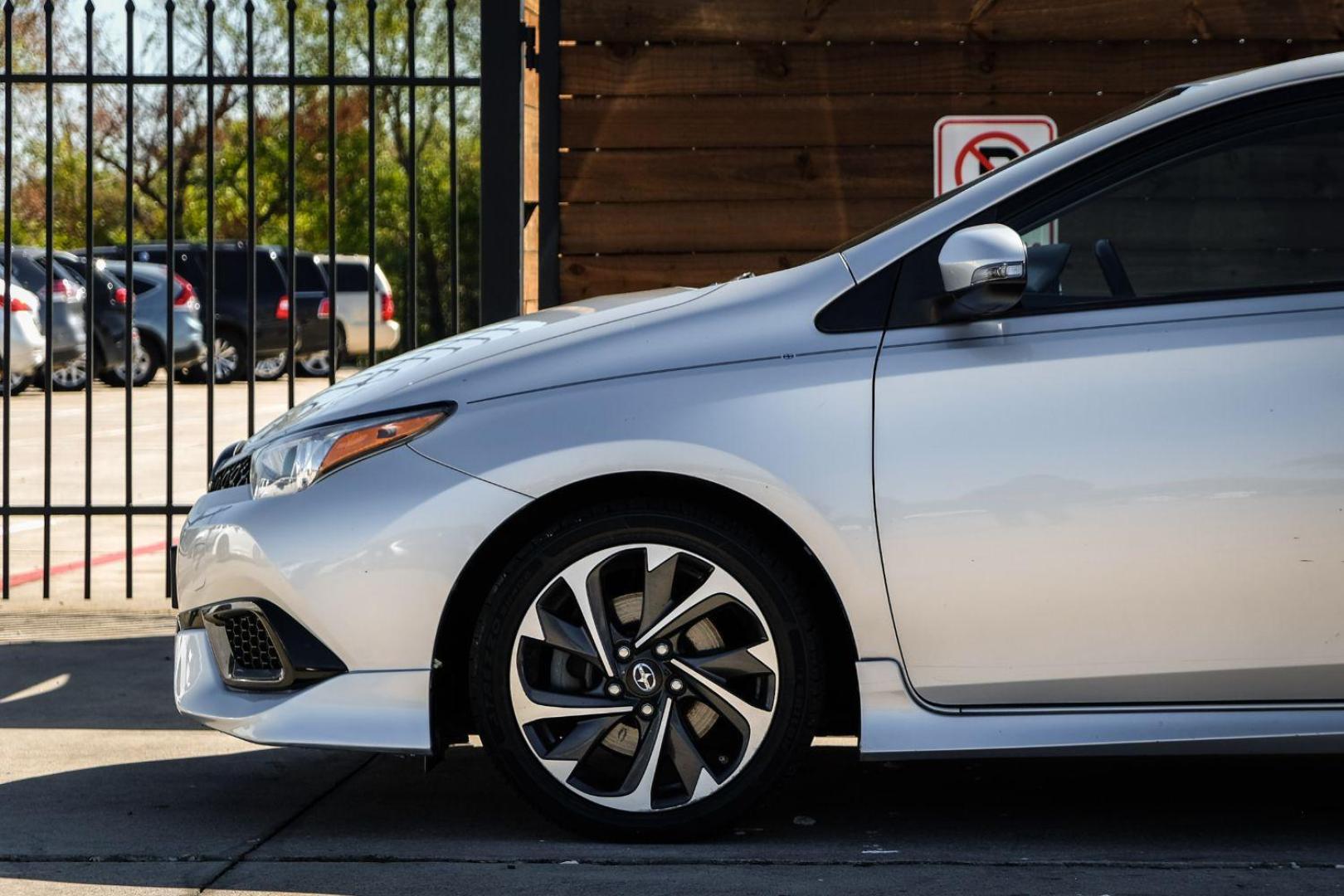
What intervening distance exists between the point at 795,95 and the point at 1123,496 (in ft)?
10.7

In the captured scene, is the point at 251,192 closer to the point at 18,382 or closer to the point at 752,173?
the point at 752,173

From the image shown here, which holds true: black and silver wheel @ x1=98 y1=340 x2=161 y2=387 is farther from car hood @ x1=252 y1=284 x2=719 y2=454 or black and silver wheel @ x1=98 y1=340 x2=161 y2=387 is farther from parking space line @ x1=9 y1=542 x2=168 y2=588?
car hood @ x1=252 y1=284 x2=719 y2=454

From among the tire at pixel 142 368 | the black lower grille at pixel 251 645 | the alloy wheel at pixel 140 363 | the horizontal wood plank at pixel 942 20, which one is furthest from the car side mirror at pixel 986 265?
the tire at pixel 142 368

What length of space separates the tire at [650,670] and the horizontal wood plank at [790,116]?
3.05 metres

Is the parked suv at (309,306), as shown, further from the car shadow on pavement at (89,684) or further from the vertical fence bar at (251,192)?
the car shadow on pavement at (89,684)

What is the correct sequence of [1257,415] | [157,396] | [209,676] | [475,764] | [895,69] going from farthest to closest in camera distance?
[157,396]
[895,69]
[475,764]
[209,676]
[1257,415]

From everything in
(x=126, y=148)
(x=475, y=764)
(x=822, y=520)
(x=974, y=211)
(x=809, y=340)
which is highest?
(x=126, y=148)

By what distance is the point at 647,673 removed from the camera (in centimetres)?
371

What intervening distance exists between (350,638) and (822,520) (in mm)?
1029

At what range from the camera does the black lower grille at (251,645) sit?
383cm

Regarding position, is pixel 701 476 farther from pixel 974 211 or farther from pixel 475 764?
pixel 475 764

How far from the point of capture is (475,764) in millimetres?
4695

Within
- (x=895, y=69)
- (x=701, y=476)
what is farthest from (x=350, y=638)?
(x=895, y=69)

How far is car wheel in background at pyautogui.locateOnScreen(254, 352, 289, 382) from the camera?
2437 centimetres
